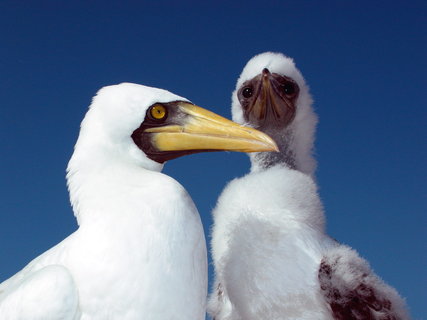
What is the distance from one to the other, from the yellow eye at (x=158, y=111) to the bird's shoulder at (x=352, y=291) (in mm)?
1782

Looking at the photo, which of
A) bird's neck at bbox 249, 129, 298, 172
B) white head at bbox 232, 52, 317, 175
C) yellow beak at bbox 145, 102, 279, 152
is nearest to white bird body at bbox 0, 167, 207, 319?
yellow beak at bbox 145, 102, 279, 152

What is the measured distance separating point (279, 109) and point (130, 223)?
2.97 m

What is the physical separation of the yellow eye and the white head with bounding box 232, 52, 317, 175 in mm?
2198

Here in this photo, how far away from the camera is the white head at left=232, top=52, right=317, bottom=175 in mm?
6004

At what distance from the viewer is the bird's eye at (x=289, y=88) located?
6.30 metres

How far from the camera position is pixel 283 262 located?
472cm

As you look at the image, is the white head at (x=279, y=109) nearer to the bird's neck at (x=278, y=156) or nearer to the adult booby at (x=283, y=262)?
the bird's neck at (x=278, y=156)

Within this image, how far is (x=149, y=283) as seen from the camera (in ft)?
10.8

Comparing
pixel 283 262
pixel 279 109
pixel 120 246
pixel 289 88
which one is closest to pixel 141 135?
pixel 120 246

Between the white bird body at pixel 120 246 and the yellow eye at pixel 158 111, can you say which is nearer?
the white bird body at pixel 120 246

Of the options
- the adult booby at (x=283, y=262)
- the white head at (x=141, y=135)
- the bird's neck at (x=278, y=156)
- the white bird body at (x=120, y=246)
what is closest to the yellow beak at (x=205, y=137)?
the white head at (x=141, y=135)

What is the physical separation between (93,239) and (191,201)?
25.4 inches

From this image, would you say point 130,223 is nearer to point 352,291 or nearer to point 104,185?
point 104,185

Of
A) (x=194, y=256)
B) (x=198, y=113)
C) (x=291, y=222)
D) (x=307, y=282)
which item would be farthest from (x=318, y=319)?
Answer: (x=198, y=113)
